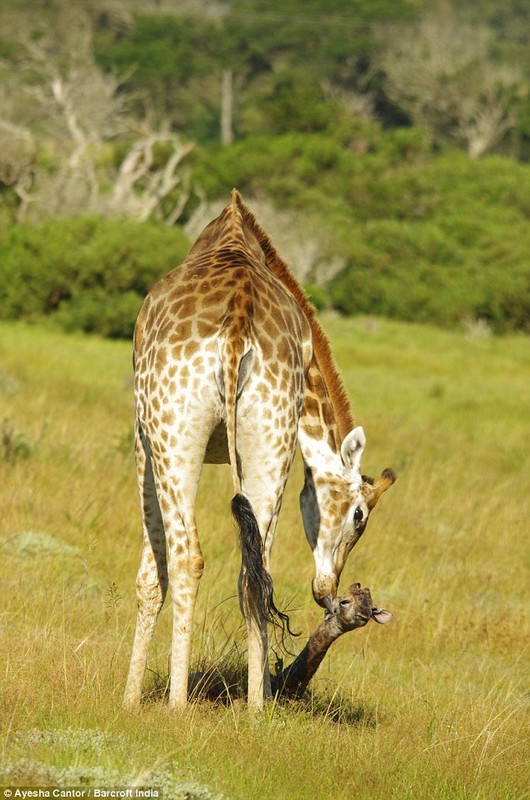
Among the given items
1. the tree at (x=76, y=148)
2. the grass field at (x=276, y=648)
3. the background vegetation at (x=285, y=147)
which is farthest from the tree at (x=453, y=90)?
the grass field at (x=276, y=648)

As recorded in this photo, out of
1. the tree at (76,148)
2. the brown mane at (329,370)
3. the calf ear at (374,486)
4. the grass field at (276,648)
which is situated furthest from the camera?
the tree at (76,148)

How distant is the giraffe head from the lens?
5945mm

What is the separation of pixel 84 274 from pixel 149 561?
1941 cm

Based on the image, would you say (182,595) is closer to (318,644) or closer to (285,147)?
(318,644)

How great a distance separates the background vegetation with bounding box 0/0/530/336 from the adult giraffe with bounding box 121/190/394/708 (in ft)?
58.9

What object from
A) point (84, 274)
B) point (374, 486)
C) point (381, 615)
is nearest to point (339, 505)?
point (374, 486)

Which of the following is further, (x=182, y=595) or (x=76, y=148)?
(x=76, y=148)

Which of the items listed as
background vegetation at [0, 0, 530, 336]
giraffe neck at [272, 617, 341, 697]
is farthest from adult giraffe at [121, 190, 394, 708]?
background vegetation at [0, 0, 530, 336]

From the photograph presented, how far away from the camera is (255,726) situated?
5.06 m

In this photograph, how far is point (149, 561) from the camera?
550 cm

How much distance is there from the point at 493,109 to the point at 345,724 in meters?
58.0

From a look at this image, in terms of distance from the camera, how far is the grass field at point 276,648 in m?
4.64

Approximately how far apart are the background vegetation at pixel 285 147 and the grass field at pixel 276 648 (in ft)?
39.1

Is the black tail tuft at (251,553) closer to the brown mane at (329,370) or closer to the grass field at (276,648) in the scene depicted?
the grass field at (276,648)
